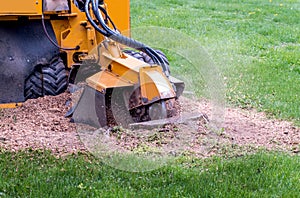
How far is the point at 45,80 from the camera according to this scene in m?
6.09

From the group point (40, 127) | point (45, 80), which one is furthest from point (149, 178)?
point (45, 80)

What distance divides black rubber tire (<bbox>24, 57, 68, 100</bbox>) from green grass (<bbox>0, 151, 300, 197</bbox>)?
1.40m

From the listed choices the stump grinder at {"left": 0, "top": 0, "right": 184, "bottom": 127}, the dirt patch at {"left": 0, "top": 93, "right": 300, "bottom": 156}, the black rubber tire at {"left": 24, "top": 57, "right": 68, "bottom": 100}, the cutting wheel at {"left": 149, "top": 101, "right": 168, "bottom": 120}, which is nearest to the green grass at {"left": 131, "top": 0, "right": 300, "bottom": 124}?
the dirt patch at {"left": 0, "top": 93, "right": 300, "bottom": 156}

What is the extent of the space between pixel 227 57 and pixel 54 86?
3931mm

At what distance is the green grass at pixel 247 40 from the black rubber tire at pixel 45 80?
1344mm

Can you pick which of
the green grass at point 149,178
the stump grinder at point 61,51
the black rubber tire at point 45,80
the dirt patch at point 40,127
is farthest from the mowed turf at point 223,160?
the black rubber tire at point 45,80

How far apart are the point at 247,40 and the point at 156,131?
6.17 metres

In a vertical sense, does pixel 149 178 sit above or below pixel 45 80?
below

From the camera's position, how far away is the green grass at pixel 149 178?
13.8ft

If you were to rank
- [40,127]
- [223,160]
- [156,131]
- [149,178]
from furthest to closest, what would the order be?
[40,127] < [156,131] < [223,160] < [149,178]

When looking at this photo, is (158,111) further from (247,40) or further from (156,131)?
(247,40)

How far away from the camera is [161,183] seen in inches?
172

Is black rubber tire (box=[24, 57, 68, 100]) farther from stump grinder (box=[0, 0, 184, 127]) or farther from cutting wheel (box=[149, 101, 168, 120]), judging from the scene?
cutting wheel (box=[149, 101, 168, 120])

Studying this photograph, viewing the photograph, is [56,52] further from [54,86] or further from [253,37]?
[253,37]
